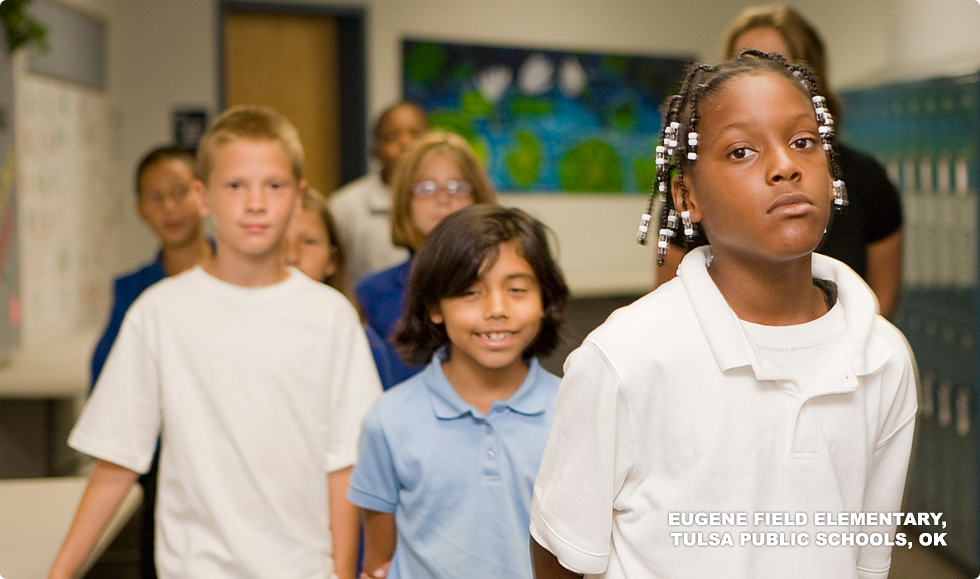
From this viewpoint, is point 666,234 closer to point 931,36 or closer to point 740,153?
point 740,153

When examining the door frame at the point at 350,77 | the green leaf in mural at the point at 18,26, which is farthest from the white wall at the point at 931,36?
the green leaf in mural at the point at 18,26

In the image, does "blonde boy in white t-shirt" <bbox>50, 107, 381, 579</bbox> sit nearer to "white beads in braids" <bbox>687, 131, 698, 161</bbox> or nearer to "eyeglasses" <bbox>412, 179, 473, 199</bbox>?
"eyeglasses" <bbox>412, 179, 473, 199</bbox>

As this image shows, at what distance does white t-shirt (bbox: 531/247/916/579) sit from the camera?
3.10ft

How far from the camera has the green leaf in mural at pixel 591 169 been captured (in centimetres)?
662

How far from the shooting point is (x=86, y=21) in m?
4.62

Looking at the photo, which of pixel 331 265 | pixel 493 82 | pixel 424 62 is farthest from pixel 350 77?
pixel 331 265

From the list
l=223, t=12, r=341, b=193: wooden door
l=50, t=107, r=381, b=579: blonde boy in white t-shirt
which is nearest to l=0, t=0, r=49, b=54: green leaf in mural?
l=223, t=12, r=341, b=193: wooden door

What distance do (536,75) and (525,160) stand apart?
57cm

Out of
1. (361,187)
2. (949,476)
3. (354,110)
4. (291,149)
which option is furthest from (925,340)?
(354,110)

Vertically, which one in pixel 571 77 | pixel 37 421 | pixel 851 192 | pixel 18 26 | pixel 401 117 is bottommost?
pixel 37 421

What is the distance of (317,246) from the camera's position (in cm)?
247

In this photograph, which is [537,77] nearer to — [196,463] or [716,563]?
[196,463]

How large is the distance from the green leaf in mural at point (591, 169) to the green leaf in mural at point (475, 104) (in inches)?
25.9

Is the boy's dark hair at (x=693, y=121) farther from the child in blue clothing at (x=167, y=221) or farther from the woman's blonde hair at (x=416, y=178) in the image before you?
the child in blue clothing at (x=167, y=221)
